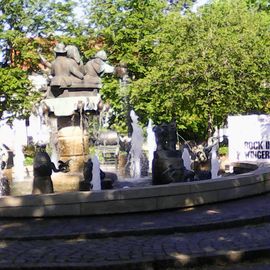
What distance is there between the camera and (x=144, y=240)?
782 cm

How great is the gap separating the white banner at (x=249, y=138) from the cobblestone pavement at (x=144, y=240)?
9977 millimetres

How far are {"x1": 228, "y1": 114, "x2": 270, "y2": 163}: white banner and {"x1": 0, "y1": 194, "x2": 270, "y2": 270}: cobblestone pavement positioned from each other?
9977mm

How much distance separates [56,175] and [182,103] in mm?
21804

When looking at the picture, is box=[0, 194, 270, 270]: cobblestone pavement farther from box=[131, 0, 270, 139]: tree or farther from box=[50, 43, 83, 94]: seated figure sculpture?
box=[131, 0, 270, 139]: tree

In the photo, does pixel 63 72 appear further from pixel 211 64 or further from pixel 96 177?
pixel 211 64

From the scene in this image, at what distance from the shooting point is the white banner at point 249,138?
64.8ft

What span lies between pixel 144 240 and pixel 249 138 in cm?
1293

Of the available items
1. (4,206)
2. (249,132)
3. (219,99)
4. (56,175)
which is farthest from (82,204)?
(219,99)

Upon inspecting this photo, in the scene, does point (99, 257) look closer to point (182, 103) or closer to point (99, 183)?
point (99, 183)

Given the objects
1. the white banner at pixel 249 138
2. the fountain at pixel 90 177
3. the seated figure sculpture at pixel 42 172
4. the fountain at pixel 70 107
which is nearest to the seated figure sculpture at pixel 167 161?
the fountain at pixel 90 177

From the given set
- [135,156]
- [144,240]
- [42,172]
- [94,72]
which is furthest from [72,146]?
[135,156]

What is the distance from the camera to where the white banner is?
64.8ft

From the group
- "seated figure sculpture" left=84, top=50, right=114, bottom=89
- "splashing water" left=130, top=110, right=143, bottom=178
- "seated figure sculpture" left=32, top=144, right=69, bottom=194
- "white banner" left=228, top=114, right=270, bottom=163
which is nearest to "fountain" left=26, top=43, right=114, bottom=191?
"seated figure sculpture" left=84, top=50, right=114, bottom=89

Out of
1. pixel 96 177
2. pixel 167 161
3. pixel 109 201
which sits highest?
pixel 167 161
